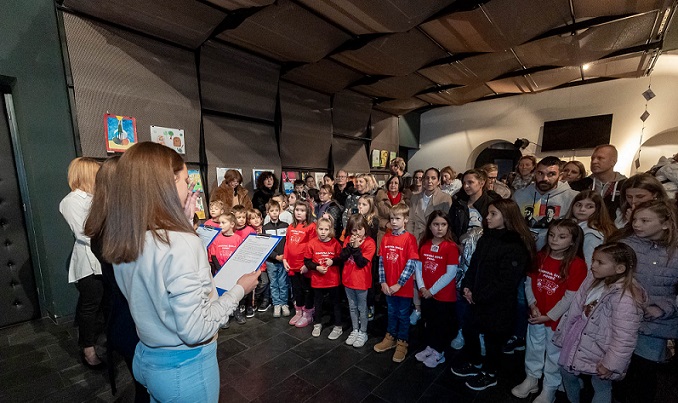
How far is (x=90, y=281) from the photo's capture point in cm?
241

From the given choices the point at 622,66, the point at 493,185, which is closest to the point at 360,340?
the point at 493,185

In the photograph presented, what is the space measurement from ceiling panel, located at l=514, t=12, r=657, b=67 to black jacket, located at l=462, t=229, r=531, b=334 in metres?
3.80

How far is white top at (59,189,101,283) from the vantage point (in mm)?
2203

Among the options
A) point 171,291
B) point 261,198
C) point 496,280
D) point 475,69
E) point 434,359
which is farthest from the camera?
point 475,69

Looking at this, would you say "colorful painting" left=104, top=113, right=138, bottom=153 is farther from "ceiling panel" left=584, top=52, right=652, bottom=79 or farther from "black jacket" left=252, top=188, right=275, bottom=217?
"ceiling panel" left=584, top=52, right=652, bottom=79

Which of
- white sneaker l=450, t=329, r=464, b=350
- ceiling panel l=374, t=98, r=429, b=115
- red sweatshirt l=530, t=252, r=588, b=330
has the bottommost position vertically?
white sneaker l=450, t=329, r=464, b=350

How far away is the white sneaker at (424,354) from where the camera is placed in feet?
8.46

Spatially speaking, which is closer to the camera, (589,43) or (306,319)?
(306,319)

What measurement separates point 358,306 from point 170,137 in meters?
3.58

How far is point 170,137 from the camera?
409 centimetres

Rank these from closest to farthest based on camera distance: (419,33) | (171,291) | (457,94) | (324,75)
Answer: (171,291), (419,33), (324,75), (457,94)

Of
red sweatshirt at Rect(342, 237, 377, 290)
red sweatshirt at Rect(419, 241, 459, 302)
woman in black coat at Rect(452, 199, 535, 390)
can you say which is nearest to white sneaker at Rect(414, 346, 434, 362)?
woman in black coat at Rect(452, 199, 535, 390)

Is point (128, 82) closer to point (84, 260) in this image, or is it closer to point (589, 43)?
point (84, 260)

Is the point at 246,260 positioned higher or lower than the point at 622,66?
lower
